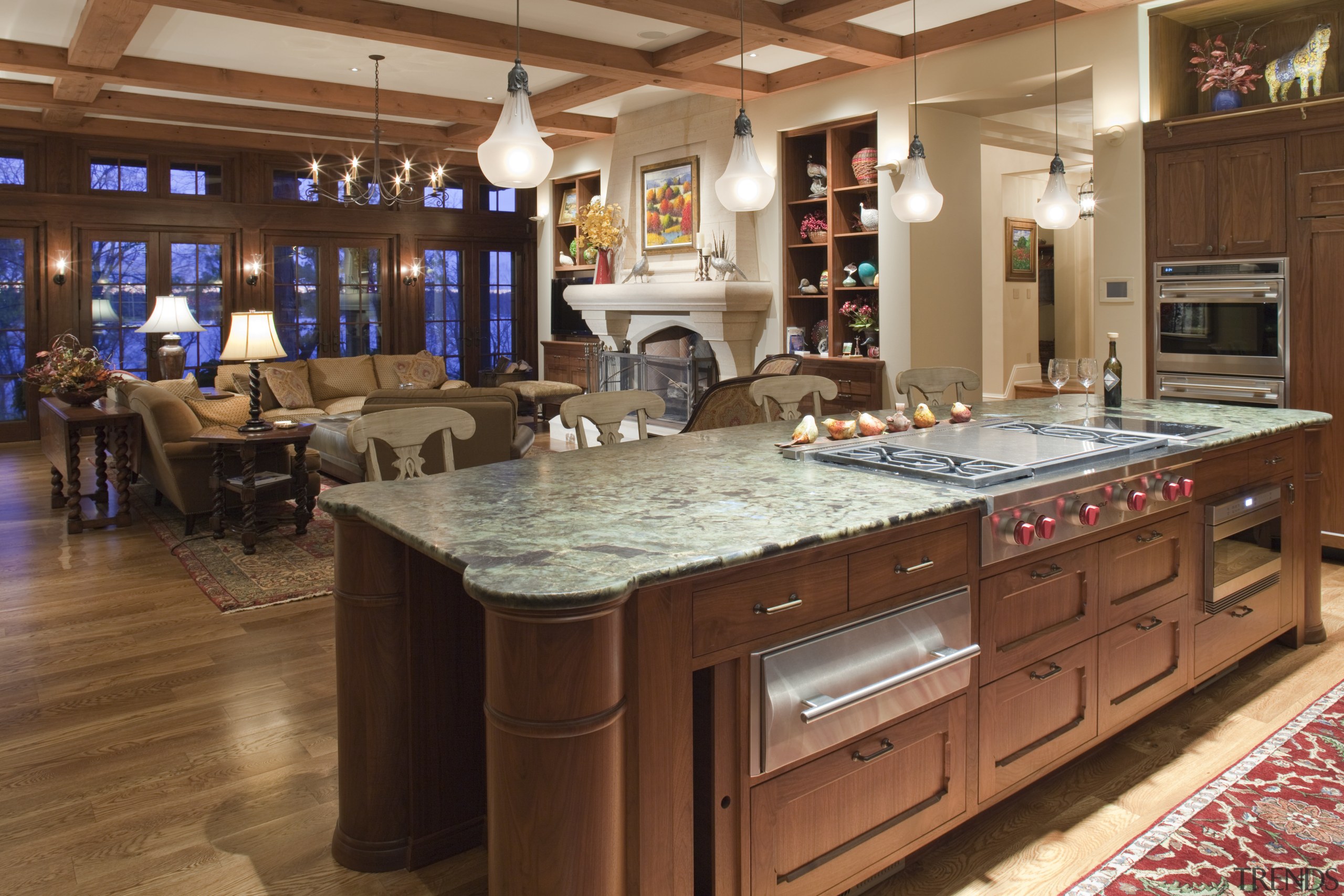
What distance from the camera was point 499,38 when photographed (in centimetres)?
646

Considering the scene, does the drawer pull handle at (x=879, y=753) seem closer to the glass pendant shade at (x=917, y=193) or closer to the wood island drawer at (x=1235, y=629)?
the wood island drawer at (x=1235, y=629)

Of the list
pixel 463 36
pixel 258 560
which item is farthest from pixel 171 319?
pixel 258 560

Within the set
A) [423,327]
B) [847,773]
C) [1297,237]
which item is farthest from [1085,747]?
[423,327]

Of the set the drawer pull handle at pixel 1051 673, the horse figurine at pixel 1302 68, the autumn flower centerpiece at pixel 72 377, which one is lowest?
the drawer pull handle at pixel 1051 673

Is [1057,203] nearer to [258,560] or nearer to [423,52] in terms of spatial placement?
[258,560]

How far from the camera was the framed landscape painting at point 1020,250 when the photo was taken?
1100 cm

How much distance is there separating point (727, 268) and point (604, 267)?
2.15m

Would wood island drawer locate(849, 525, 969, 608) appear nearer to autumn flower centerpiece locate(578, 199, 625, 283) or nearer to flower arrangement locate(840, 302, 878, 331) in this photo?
flower arrangement locate(840, 302, 878, 331)

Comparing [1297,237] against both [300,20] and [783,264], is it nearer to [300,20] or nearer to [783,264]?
[783,264]

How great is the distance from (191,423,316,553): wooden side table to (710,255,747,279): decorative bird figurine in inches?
146

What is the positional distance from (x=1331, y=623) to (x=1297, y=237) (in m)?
1.94

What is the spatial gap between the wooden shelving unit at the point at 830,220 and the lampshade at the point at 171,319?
4996 millimetres

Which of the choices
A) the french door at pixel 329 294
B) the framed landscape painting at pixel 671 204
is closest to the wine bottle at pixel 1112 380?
the framed landscape painting at pixel 671 204

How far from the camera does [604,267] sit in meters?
9.93
